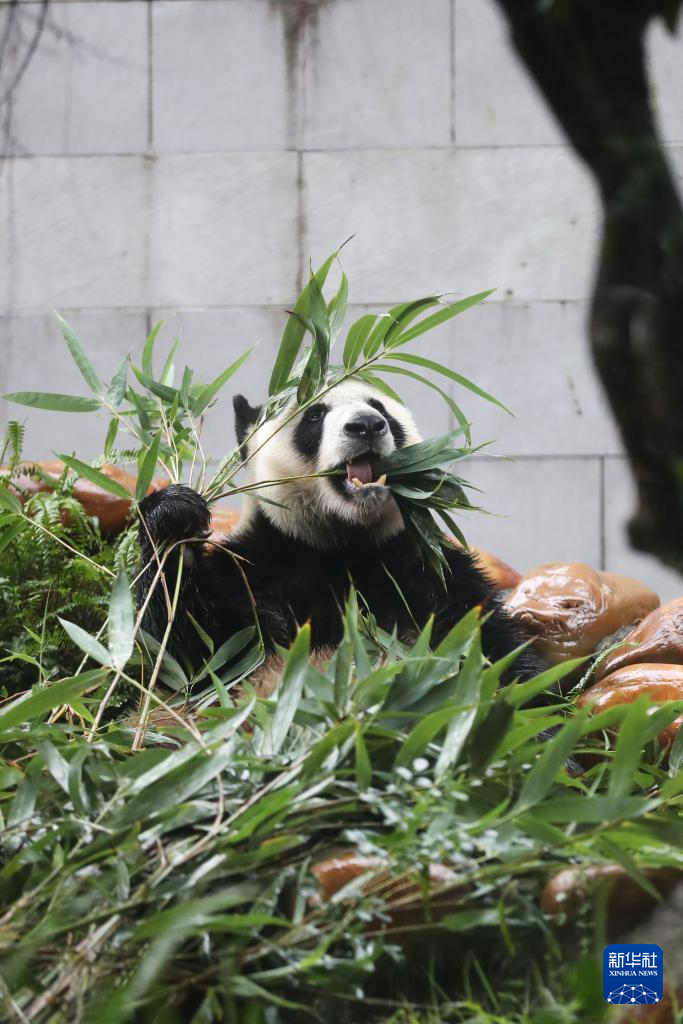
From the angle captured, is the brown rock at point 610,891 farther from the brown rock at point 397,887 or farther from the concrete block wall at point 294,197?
the concrete block wall at point 294,197

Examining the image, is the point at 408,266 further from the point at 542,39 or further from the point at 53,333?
the point at 542,39

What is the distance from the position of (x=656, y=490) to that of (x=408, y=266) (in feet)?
13.3

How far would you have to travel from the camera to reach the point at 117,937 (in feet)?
4.60

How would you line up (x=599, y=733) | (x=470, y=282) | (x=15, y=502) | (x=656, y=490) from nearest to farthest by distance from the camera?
(x=656, y=490) < (x=15, y=502) < (x=599, y=733) < (x=470, y=282)

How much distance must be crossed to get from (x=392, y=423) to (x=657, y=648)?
1088 mm

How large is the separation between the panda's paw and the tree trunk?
1.59m

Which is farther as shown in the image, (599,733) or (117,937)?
(599,733)

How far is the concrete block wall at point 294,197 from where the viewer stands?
4727 millimetres

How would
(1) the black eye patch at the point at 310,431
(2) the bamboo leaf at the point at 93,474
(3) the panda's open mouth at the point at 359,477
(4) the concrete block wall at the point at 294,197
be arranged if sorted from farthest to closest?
1. (4) the concrete block wall at the point at 294,197
2. (1) the black eye patch at the point at 310,431
3. (3) the panda's open mouth at the point at 359,477
4. (2) the bamboo leaf at the point at 93,474

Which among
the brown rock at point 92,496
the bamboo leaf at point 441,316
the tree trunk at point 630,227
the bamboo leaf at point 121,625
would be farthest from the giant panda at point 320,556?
the tree trunk at point 630,227

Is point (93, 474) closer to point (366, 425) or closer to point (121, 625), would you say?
point (121, 625)

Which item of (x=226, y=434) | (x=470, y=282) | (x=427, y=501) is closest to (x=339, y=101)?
(x=470, y=282)

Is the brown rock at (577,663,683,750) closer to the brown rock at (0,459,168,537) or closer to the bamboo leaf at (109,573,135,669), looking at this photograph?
the bamboo leaf at (109,573,135,669)

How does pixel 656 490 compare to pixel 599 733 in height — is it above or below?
above
